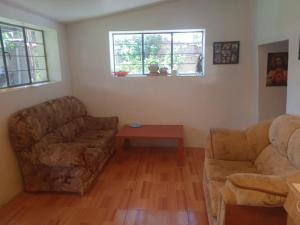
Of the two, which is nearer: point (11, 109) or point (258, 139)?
point (258, 139)

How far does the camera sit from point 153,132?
386cm

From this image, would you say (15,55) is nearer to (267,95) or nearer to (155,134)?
(155,134)

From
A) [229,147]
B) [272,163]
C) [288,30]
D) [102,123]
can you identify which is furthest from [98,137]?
[288,30]

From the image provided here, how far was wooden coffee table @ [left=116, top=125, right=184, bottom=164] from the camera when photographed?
364 centimetres

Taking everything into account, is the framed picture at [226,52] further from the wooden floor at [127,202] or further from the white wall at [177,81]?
the wooden floor at [127,202]

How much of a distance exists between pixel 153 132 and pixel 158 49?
5.04 feet

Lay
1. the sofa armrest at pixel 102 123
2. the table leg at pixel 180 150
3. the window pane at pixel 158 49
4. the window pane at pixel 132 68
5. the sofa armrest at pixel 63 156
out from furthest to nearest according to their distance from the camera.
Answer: the window pane at pixel 132 68
the window pane at pixel 158 49
the sofa armrest at pixel 102 123
the table leg at pixel 180 150
the sofa armrest at pixel 63 156

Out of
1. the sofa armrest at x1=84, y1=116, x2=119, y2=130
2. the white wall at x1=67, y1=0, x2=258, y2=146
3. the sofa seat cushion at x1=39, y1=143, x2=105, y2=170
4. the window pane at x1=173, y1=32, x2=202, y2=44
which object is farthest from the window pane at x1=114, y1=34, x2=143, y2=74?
the sofa seat cushion at x1=39, y1=143, x2=105, y2=170

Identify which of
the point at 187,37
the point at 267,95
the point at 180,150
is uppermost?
the point at 187,37

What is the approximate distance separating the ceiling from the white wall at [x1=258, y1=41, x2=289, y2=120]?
1794mm

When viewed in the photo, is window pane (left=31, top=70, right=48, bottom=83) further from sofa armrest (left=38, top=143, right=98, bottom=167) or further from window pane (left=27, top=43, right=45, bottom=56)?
sofa armrest (left=38, top=143, right=98, bottom=167)

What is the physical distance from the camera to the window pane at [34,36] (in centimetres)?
354

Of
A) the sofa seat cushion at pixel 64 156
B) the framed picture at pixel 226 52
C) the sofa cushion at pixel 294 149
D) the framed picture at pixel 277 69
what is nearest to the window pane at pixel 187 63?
the framed picture at pixel 226 52

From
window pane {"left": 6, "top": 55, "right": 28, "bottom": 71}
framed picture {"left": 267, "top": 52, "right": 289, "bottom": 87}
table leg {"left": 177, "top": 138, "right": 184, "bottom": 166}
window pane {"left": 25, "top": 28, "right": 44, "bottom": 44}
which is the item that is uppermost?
window pane {"left": 25, "top": 28, "right": 44, "bottom": 44}
